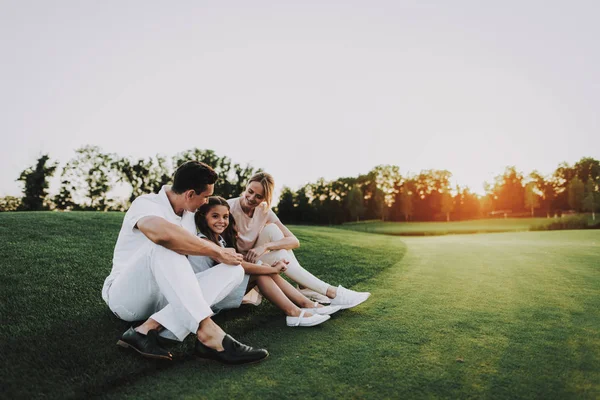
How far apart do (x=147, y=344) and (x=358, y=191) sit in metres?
64.2

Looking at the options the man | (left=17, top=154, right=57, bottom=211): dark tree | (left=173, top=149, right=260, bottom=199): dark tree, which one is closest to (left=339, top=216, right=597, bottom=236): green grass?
(left=173, top=149, right=260, bottom=199): dark tree

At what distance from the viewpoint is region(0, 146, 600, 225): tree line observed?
5364 centimetres

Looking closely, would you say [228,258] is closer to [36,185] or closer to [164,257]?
[164,257]

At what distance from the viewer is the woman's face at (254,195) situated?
477 centimetres

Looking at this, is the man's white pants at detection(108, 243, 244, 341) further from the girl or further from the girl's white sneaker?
the girl's white sneaker

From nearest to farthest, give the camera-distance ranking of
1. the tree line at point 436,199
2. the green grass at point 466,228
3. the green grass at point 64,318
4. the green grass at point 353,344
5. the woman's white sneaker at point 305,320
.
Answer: the green grass at point 353,344, the green grass at point 64,318, the woman's white sneaker at point 305,320, the green grass at point 466,228, the tree line at point 436,199

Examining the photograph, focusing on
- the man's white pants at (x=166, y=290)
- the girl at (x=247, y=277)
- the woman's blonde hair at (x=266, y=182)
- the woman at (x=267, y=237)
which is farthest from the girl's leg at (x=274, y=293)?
the woman's blonde hair at (x=266, y=182)

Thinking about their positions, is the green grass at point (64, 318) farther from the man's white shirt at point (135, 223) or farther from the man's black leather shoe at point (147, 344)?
the man's white shirt at point (135, 223)

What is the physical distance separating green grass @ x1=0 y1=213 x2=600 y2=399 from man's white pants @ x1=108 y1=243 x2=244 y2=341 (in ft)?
1.13

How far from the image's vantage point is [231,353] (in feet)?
9.61

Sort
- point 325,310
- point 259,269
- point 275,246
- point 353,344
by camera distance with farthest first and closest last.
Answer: point 275,246, point 325,310, point 259,269, point 353,344

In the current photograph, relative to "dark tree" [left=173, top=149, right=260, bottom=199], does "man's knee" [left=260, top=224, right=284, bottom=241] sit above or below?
below

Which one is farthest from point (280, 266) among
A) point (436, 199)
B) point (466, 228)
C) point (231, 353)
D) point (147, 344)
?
point (436, 199)

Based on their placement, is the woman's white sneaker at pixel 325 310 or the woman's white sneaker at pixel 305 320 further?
the woman's white sneaker at pixel 325 310
